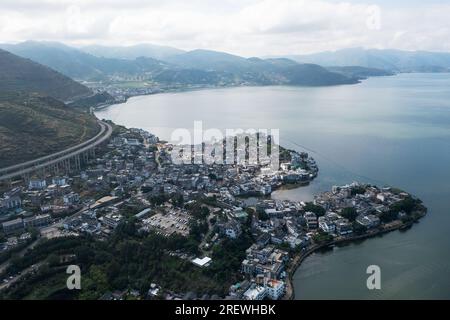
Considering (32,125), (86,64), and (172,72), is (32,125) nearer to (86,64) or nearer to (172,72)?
(172,72)

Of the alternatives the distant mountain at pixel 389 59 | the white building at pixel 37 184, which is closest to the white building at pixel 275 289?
the white building at pixel 37 184

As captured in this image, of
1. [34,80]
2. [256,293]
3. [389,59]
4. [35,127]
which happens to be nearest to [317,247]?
[256,293]

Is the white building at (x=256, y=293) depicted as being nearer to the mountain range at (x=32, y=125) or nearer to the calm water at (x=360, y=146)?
the calm water at (x=360, y=146)

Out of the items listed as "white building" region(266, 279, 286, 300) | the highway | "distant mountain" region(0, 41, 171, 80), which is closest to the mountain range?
the highway

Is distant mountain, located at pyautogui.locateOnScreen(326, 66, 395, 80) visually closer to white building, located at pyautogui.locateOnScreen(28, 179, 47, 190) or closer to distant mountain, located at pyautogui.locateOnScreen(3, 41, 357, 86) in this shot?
distant mountain, located at pyautogui.locateOnScreen(3, 41, 357, 86)

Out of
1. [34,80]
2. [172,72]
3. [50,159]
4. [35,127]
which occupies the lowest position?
[50,159]
